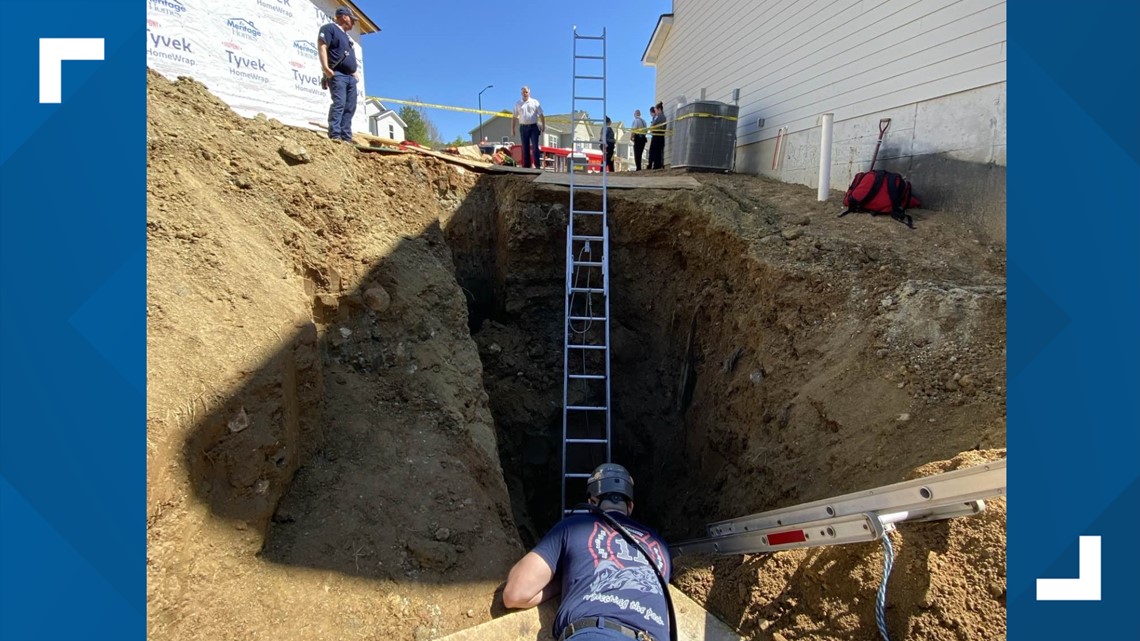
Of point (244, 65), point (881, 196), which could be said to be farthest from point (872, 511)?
point (244, 65)

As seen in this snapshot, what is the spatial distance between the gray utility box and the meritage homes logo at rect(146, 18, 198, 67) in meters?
9.74

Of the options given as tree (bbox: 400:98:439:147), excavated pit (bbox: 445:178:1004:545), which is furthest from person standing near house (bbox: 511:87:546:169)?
tree (bbox: 400:98:439:147)

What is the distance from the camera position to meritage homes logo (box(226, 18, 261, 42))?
1161 cm

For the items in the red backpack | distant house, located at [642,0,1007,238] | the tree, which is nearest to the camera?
distant house, located at [642,0,1007,238]

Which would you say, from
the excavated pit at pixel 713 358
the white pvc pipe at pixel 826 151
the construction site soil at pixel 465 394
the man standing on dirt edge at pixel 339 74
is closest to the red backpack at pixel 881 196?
the construction site soil at pixel 465 394

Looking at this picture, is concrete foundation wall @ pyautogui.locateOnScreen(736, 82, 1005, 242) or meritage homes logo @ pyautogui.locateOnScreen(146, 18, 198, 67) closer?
concrete foundation wall @ pyautogui.locateOnScreen(736, 82, 1005, 242)

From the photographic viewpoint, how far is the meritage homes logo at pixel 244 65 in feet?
38.3

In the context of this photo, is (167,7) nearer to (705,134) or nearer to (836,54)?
(705,134)

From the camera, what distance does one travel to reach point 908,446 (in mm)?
3691

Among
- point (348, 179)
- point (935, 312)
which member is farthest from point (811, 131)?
point (348, 179)

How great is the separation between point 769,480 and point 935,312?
187cm

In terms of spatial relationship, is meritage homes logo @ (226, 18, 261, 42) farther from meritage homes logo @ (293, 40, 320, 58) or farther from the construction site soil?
the construction site soil

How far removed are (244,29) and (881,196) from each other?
513 inches

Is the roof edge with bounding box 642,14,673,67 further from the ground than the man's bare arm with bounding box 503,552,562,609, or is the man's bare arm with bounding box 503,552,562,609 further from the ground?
the roof edge with bounding box 642,14,673,67
